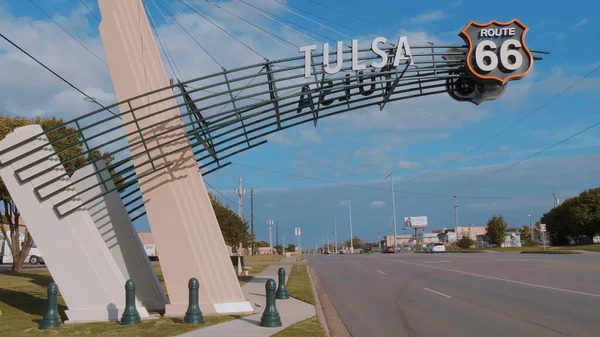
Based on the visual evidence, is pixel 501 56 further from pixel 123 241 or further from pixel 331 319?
pixel 123 241

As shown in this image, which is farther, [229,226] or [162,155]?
[229,226]

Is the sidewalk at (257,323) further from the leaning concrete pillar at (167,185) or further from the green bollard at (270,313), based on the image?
Answer: the leaning concrete pillar at (167,185)

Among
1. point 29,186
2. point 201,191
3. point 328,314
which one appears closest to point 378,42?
point 201,191

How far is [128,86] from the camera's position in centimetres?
1307

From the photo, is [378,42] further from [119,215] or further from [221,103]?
[119,215]

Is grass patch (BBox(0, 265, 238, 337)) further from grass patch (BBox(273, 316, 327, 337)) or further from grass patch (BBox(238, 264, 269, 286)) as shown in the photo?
grass patch (BBox(238, 264, 269, 286))

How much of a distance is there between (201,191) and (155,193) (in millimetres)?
1032

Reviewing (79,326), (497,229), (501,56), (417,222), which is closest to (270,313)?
(79,326)

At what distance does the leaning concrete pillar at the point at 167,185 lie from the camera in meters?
12.9

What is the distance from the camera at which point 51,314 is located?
11023 millimetres

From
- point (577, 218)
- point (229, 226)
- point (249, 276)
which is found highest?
point (577, 218)

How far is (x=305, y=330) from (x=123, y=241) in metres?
A: 5.60

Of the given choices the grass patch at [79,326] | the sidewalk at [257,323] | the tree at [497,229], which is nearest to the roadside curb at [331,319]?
the sidewalk at [257,323]

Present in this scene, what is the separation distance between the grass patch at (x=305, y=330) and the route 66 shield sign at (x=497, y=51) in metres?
7.55
